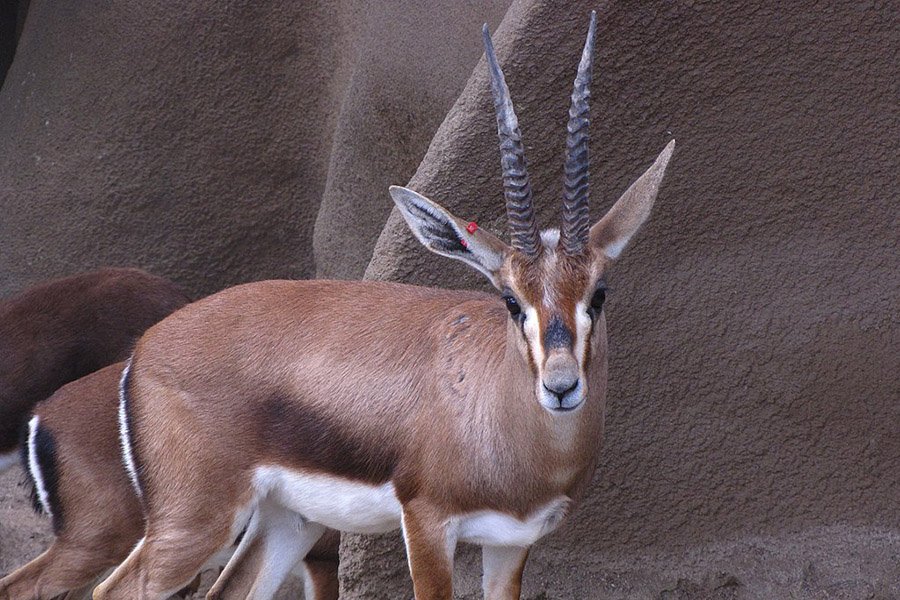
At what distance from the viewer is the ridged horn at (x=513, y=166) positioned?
4203 millimetres

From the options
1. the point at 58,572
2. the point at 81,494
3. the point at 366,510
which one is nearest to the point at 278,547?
A: the point at 366,510

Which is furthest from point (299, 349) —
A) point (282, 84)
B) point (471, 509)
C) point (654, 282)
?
point (282, 84)

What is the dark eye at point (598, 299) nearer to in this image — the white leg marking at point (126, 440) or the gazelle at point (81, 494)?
the white leg marking at point (126, 440)

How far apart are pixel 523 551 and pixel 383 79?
306 cm

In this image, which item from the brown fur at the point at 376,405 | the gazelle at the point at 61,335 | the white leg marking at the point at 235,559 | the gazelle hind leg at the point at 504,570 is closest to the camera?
the brown fur at the point at 376,405

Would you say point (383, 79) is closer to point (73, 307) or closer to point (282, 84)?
point (282, 84)

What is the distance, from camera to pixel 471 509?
4.64 metres

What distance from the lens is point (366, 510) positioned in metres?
4.93

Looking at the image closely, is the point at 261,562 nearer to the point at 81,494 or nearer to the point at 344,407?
the point at 81,494

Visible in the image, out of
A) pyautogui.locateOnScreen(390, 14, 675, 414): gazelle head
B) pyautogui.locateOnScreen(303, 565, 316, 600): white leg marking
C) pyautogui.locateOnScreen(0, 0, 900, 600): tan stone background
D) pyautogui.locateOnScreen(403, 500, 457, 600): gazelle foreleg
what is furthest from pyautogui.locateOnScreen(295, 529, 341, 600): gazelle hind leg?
pyautogui.locateOnScreen(390, 14, 675, 414): gazelle head

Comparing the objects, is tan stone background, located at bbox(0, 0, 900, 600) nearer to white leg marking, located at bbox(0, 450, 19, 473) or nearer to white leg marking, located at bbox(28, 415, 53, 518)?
white leg marking, located at bbox(28, 415, 53, 518)

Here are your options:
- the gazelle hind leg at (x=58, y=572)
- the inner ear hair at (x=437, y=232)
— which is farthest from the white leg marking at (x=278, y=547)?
the inner ear hair at (x=437, y=232)

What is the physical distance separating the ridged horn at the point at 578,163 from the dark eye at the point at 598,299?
0.15 m

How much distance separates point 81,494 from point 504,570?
2036 mm
